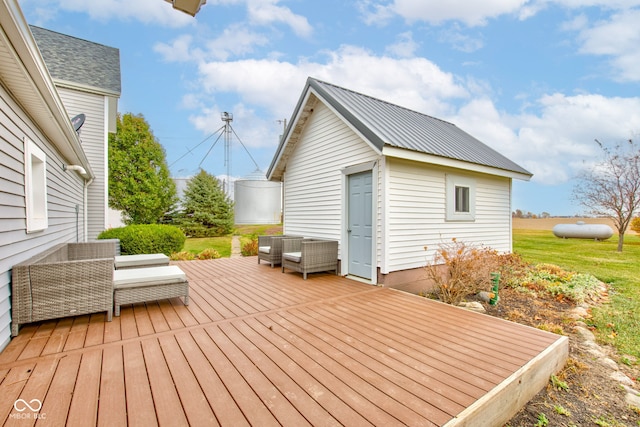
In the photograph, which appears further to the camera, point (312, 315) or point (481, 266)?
point (481, 266)

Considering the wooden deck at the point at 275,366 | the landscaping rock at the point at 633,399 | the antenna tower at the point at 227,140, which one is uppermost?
the antenna tower at the point at 227,140

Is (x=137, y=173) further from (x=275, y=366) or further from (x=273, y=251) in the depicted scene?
(x=275, y=366)

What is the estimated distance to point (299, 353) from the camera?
2.62 meters

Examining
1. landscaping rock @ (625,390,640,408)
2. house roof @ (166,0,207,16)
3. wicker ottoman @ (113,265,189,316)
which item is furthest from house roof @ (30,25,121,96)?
landscaping rock @ (625,390,640,408)

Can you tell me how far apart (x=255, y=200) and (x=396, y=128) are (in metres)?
18.1

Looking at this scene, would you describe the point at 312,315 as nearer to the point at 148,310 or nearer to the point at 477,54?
the point at 148,310

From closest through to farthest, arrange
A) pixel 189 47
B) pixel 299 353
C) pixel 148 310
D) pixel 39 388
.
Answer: pixel 39 388 < pixel 299 353 < pixel 148 310 < pixel 189 47

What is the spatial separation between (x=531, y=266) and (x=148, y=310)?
8970 mm

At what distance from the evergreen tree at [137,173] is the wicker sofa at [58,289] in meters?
11.7

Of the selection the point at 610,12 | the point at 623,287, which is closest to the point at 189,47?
the point at 610,12

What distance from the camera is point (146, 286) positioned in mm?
3771

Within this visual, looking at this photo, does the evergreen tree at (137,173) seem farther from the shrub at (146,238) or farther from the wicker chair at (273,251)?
the wicker chair at (273,251)

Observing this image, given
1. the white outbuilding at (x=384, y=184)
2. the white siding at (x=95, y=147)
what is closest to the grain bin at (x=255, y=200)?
the white siding at (x=95, y=147)

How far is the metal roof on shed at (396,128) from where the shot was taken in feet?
17.0
